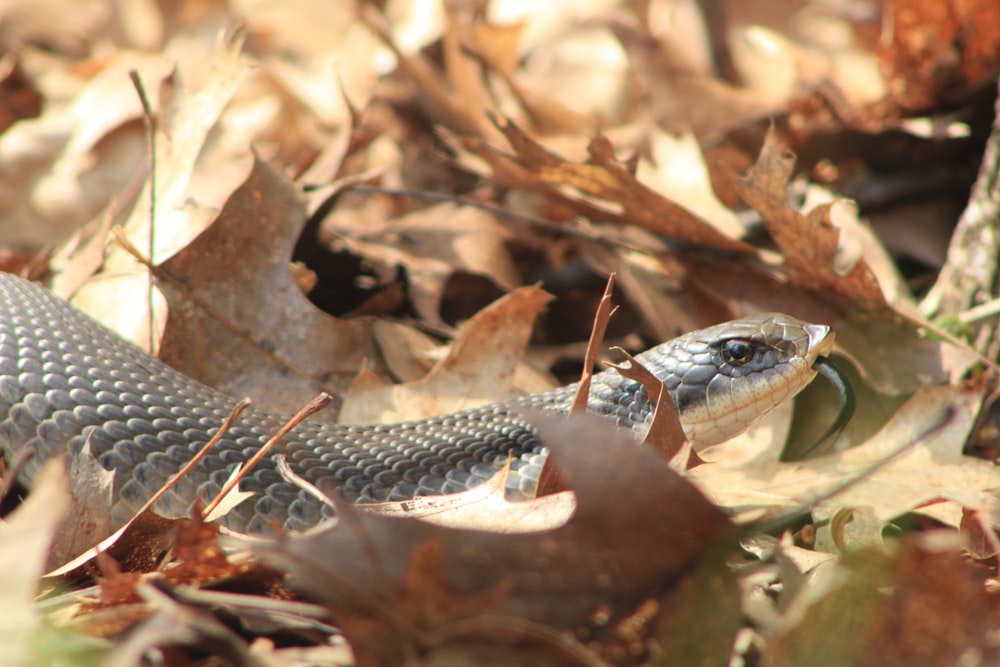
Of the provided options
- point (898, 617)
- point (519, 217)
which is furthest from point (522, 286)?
point (898, 617)

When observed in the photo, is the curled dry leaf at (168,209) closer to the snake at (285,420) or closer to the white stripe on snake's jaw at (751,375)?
the snake at (285,420)

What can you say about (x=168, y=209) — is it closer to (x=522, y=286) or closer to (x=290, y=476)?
(x=522, y=286)

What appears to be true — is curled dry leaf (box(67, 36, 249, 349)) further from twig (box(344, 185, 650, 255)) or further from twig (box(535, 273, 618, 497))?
twig (box(535, 273, 618, 497))

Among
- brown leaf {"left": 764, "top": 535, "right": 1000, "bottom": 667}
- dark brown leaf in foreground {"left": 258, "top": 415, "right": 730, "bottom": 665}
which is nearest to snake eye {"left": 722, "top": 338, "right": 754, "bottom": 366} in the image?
dark brown leaf in foreground {"left": 258, "top": 415, "right": 730, "bottom": 665}

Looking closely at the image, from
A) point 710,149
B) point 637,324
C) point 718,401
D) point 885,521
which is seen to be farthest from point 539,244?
point 885,521

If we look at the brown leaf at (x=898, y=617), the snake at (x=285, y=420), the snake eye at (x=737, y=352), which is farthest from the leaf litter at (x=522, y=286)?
the snake eye at (x=737, y=352)

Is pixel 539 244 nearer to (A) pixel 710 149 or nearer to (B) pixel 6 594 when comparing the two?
(A) pixel 710 149
